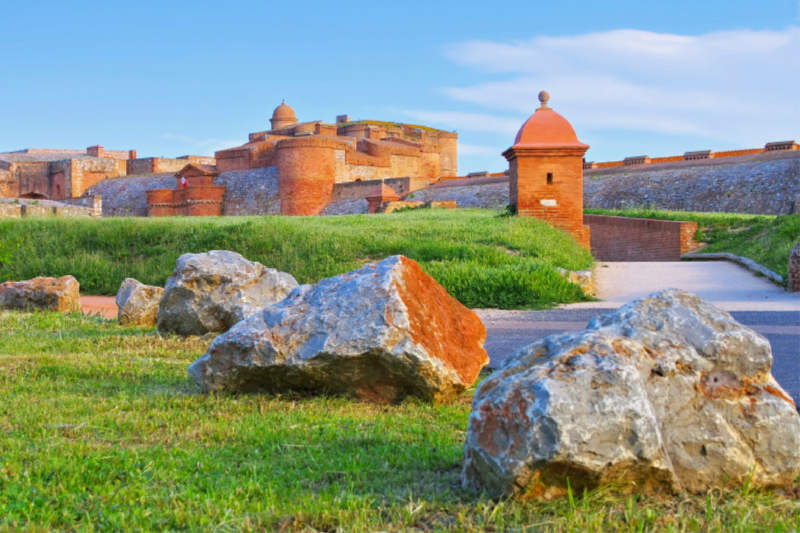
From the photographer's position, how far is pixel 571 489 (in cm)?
223

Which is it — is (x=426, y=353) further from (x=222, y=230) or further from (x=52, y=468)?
(x=222, y=230)

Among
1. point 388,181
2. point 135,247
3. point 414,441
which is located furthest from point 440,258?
point 388,181

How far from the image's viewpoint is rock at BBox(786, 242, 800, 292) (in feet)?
29.0

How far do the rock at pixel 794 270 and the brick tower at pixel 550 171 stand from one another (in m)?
5.37

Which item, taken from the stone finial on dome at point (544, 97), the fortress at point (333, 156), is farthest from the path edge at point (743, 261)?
the fortress at point (333, 156)

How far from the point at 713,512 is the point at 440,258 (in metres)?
8.42

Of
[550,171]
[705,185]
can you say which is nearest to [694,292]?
[550,171]

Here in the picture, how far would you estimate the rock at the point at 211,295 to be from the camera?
19.9 feet

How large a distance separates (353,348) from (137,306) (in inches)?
168

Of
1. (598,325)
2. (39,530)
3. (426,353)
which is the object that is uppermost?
(598,325)

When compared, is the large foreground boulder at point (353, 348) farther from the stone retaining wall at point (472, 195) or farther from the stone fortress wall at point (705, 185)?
the stone retaining wall at point (472, 195)

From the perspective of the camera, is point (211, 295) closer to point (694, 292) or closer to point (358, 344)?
point (358, 344)

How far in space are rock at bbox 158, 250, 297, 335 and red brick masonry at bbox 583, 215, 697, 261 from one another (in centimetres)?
1285

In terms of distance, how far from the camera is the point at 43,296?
835 cm
